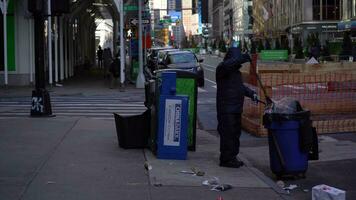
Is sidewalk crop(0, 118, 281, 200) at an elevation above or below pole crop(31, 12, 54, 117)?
below

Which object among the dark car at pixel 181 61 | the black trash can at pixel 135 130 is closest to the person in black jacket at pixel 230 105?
the black trash can at pixel 135 130

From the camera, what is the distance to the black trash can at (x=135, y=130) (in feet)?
35.1

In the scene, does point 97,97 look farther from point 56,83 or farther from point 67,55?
point 67,55

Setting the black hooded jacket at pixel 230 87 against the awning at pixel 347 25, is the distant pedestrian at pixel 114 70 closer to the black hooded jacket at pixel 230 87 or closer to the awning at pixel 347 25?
the black hooded jacket at pixel 230 87

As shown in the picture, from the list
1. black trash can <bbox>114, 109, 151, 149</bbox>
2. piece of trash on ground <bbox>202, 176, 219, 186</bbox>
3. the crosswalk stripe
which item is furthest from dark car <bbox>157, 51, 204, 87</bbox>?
piece of trash on ground <bbox>202, 176, 219, 186</bbox>

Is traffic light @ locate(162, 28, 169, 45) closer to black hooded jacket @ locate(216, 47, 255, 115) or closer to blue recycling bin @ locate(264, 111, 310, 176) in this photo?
black hooded jacket @ locate(216, 47, 255, 115)

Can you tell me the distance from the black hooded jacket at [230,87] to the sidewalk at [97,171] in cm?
89

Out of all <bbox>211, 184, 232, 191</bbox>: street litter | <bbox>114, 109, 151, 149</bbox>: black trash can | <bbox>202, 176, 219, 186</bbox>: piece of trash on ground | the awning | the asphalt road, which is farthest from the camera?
the awning

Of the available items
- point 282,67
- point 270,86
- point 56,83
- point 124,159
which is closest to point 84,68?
point 56,83

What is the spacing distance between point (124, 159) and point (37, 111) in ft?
19.1

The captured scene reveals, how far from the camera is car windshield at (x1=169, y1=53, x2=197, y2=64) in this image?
100 feet

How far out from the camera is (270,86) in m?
13.6

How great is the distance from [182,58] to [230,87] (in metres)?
21.5

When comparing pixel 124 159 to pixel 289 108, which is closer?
pixel 289 108
